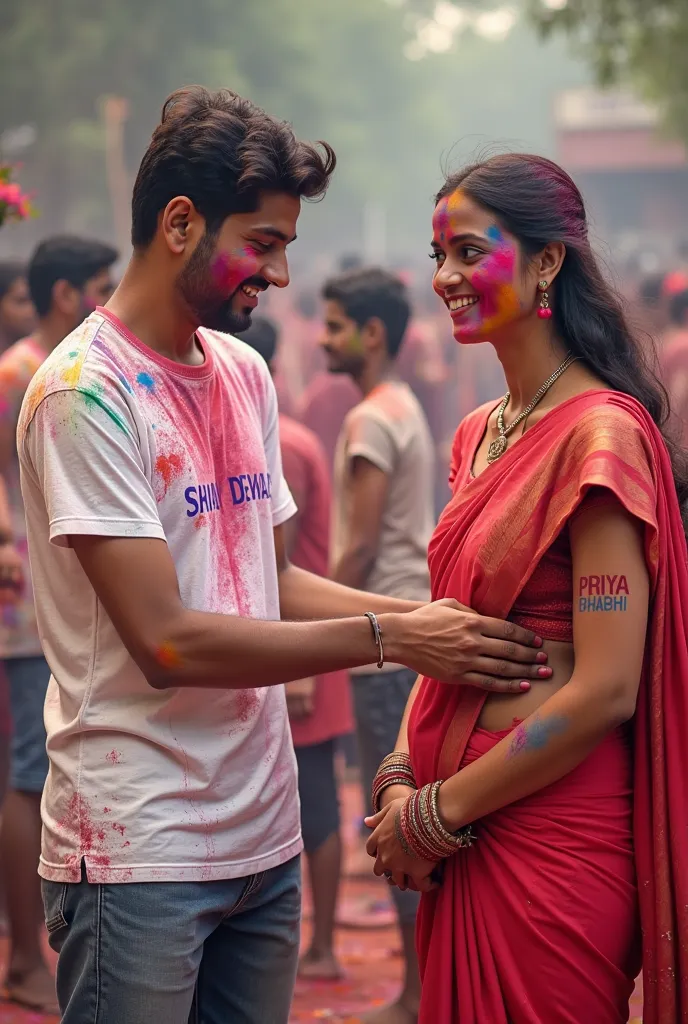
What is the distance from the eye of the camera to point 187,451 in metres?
2.62

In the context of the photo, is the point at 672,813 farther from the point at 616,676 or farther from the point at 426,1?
the point at 426,1

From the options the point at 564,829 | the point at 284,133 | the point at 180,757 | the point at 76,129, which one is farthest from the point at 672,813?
the point at 76,129

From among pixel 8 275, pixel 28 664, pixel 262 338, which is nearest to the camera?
pixel 28 664

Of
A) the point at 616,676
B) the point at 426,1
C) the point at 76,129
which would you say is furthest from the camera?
the point at 426,1

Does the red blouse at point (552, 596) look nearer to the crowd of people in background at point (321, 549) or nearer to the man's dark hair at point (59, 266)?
the crowd of people in background at point (321, 549)

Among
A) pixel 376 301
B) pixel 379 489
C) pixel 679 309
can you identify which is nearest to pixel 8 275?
pixel 376 301

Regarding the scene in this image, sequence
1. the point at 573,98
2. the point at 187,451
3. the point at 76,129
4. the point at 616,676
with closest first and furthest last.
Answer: the point at 616,676 → the point at 187,451 → the point at 76,129 → the point at 573,98

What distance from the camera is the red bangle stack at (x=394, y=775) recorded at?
113 inches

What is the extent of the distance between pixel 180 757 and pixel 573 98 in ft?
146

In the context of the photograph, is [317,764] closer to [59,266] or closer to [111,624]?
[59,266]

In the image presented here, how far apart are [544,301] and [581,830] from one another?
1040mm

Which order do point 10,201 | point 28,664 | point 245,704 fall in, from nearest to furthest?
point 245,704 → point 10,201 → point 28,664

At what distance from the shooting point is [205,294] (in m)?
2.66

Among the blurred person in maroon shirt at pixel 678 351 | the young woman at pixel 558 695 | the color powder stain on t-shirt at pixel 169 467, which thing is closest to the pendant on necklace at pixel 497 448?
the young woman at pixel 558 695
